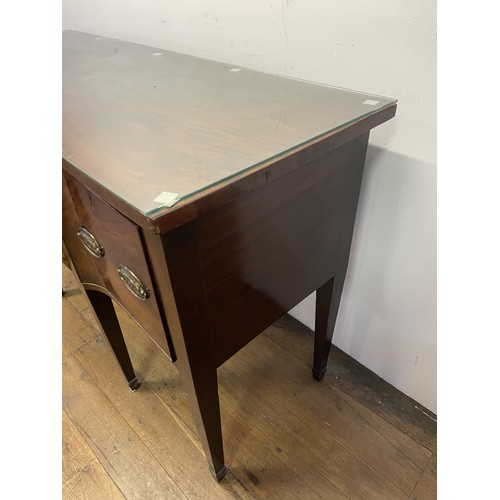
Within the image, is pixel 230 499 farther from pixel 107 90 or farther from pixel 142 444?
pixel 107 90

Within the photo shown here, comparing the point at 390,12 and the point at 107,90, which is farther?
the point at 107,90

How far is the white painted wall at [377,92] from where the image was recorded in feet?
2.13

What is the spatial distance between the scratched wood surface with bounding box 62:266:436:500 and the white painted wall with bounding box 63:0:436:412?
113 mm

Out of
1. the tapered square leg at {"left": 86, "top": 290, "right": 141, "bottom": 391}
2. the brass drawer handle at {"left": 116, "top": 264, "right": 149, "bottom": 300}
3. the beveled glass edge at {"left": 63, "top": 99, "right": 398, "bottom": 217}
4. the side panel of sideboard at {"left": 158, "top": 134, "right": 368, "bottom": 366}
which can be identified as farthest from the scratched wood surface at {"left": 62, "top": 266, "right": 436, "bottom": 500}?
the beveled glass edge at {"left": 63, "top": 99, "right": 398, "bottom": 217}

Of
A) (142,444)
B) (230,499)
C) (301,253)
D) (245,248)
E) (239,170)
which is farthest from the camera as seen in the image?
(142,444)

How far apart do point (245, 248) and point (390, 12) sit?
0.45 m

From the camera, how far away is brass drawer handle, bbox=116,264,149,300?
540 mm

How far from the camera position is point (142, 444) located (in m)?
0.97

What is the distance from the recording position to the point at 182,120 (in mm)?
581

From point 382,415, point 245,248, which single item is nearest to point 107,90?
point 245,248

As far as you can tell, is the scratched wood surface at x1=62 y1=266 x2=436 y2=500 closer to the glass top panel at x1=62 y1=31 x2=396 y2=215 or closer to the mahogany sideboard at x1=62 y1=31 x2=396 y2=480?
the mahogany sideboard at x1=62 y1=31 x2=396 y2=480

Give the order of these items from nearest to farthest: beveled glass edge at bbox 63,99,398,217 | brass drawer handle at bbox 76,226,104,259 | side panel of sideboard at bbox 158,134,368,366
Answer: beveled glass edge at bbox 63,99,398,217 → side panel of sideboard at bbox 158,134,368,366 → brass drawer handle at bbox 76,226,104,259

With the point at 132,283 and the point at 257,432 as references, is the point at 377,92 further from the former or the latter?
the point at 257,432
